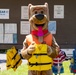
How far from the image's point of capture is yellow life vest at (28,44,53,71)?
5207mm

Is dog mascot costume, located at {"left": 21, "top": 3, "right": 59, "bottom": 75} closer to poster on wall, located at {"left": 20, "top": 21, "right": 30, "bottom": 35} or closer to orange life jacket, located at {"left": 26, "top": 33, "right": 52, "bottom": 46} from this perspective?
orange life jacket, located at {"left": 26, "top": 33, "right": 52, "bottom": 46}

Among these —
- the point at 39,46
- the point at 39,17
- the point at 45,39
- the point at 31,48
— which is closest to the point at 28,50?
the point at 31,48

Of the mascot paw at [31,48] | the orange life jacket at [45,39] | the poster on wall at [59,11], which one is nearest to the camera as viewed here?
the mascot paw at [31,48]

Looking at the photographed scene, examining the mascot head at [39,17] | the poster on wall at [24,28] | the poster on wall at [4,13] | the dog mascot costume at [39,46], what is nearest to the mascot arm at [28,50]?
the dog mascot costume at [39,46]

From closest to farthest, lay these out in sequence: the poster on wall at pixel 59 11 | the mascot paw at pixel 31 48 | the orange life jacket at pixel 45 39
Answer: the mascot paw at pixel 31 48
the orange life jacket at pixel 45 39
the poster on wall at pixel 59 11

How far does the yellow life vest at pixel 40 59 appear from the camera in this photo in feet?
17.1

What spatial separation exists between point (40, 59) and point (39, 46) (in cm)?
19

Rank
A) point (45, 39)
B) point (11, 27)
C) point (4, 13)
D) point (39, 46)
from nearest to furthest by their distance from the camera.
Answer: point (39, 46), point (45, 39), point (4, 13), point (11, 27)

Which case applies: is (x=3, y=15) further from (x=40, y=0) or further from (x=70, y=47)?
(x=70, y=47)

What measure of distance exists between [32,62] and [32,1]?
6.75 metres

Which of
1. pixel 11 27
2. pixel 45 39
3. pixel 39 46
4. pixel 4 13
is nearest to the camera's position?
pixel 39 46

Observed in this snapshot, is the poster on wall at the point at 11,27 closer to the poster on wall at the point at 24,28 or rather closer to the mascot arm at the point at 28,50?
the poster on wall at the point at 24,28

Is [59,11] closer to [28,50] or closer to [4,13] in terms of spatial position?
[4,13]

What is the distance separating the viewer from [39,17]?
5.27 metres
